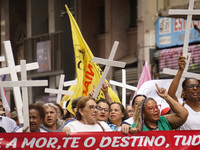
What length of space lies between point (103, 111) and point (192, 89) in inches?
49.9

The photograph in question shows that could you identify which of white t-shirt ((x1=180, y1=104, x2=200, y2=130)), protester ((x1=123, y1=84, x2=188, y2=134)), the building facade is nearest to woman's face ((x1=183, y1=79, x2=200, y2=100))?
white t-shirt ((x1=180, y1=104, x2=200, y2=130))

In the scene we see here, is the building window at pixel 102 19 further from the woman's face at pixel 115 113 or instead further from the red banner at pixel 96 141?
the red banner at pixel 96 141

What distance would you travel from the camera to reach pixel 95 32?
2462 cm

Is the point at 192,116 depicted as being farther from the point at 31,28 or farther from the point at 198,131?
the point at 31,28

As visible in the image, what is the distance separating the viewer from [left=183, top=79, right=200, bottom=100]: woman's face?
299 inches

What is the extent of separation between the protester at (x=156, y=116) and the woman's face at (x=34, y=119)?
40.5 inches

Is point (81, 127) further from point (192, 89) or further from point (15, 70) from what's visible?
point (15, 70)

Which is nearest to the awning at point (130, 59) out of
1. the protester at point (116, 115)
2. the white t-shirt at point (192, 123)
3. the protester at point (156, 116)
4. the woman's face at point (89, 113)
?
the protester at point (116, 115)

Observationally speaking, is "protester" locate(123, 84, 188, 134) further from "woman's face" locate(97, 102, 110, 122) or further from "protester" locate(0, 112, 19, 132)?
"protester" locate(0, 112, 19, 132)

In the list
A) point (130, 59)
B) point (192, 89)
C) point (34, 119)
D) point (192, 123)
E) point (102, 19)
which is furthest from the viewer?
point (102, 19)

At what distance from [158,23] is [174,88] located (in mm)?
12116

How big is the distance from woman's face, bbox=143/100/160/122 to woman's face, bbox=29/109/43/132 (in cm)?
116

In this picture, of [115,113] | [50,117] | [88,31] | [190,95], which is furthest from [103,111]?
[88,31]

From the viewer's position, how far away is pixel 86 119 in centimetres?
705
